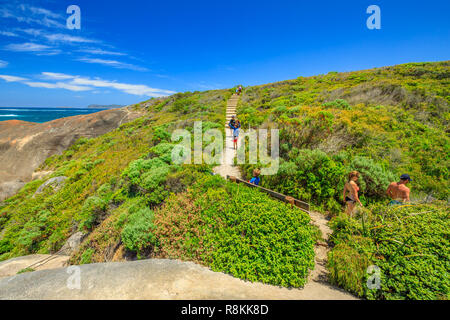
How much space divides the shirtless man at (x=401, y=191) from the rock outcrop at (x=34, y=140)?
2865 centimetres

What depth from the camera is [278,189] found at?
23.7 ft

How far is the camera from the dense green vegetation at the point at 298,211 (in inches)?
143

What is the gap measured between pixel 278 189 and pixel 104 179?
1143 cm

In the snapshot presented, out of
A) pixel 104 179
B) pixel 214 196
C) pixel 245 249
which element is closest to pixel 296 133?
pixel 214 196

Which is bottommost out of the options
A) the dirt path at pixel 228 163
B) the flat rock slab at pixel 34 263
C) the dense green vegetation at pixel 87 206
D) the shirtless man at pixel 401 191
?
the flat rock slab at pixel 34 263

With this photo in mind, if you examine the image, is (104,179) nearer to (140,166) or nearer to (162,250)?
(140,166)

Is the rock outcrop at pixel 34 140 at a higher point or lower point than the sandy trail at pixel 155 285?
higher

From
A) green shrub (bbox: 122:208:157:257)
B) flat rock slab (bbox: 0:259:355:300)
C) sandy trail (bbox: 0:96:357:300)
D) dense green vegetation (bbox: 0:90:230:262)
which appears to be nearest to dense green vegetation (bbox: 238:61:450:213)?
sandy trail (bbox: 0:96:357:300)

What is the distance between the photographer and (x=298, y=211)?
201 inches

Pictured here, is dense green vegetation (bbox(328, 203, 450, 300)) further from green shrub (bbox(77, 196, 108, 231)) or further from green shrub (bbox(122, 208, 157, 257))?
green shrub (bbox(77, 196, 108, 231))

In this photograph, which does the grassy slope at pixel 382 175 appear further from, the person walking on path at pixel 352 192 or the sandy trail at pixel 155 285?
the sandy trail at pixel 155 285

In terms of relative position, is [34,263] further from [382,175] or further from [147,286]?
[382,175]

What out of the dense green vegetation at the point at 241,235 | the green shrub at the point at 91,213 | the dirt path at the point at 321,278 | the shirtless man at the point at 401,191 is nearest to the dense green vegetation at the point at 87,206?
the green shrub at the point at 91,213

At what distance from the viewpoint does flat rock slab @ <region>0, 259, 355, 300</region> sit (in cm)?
321
